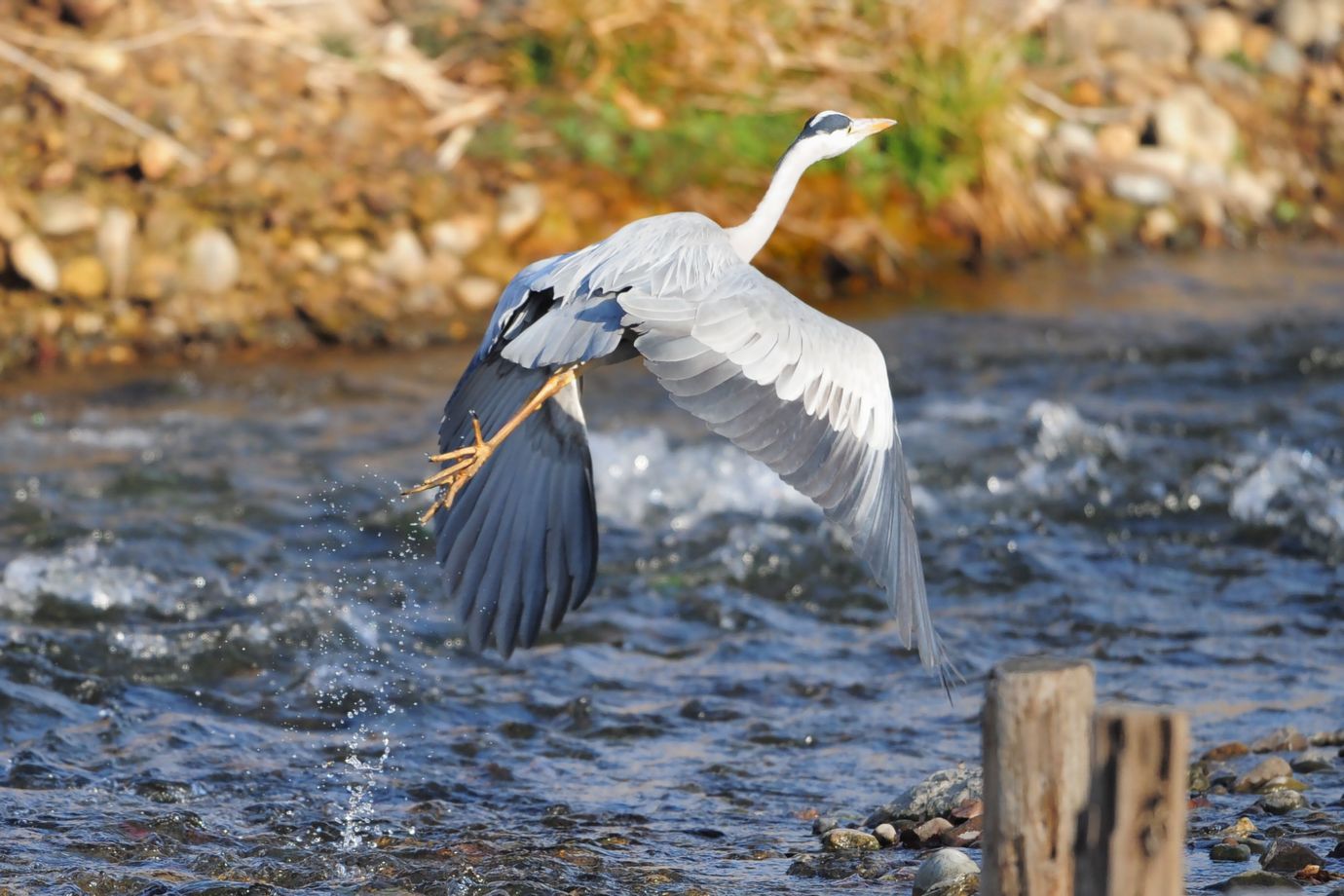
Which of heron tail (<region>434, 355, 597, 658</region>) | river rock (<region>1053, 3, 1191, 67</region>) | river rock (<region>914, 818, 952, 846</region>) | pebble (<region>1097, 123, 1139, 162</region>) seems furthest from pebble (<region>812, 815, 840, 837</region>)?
river rock (<region>1053, 3, 1191, 67</region>)

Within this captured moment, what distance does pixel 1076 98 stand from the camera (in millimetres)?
12297

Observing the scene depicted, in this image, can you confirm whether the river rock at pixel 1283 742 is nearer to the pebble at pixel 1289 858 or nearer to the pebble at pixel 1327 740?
the pebble at pixel 1327 740

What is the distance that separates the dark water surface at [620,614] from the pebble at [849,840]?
0.10 metres

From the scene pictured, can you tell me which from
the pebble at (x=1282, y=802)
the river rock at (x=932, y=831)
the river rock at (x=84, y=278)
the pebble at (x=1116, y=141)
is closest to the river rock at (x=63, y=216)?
the river rock at (x=84, y=278)

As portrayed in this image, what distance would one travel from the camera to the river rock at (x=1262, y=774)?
4.88 m

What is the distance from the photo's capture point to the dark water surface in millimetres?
4785

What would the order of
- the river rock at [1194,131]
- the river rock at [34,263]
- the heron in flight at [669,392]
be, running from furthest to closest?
the river rock at [1194,131] < the river rock at [34,263] < the heron in flight at [669,392]

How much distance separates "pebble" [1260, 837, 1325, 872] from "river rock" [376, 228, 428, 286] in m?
6.34

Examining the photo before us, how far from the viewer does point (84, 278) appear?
8.99 meters

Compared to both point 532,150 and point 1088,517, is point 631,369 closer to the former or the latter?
point 532,150

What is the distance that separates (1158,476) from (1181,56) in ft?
19.8

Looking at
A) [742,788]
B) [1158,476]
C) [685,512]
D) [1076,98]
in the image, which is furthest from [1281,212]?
[742,788]

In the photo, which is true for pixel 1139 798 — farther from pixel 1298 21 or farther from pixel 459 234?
pixel 1298 21

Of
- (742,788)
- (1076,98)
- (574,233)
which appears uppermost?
(1076,98)
